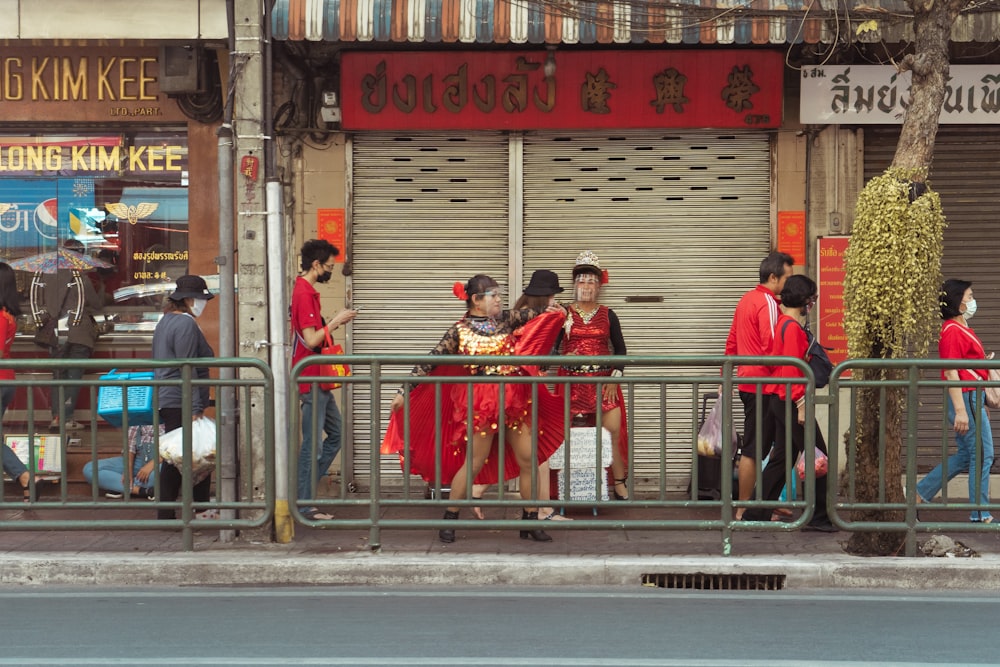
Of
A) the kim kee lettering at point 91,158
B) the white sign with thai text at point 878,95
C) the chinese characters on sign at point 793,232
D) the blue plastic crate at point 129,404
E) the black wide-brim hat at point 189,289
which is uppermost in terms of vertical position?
the white sign with thai text at point 878,95

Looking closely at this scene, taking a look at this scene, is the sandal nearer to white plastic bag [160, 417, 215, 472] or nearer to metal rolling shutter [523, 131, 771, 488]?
white plastic bag [160, 417, 215, 472]

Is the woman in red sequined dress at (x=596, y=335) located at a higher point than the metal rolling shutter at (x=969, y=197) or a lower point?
lower

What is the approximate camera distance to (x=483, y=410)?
821cm

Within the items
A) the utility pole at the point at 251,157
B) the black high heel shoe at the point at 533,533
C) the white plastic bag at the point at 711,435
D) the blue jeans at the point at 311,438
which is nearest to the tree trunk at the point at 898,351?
the white plastic bag at the point at 711,435

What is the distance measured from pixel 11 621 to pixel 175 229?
5102 mm

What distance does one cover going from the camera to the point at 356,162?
431 inches

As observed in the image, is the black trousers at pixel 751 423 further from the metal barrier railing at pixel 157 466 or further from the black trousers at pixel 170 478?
the black trousers at pixel 170 478

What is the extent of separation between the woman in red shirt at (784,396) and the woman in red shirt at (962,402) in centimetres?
76

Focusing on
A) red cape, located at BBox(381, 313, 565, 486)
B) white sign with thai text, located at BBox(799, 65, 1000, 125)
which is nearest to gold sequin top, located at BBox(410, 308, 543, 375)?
red cape, located at BBox(381, 313, 565, 486)

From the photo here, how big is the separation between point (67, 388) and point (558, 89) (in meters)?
4.81

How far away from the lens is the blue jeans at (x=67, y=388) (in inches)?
320

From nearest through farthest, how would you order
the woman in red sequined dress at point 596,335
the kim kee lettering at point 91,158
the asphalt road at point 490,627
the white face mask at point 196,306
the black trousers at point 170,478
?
the asphalt road at point 490,627 → the black trousers at point 170,478 → the white face mask at point 196,306 → the woman in red sequined dress at point 596,335 → the kim kee lettering at point 91,158

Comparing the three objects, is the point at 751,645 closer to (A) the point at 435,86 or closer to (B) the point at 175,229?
(A) the point at 435,86

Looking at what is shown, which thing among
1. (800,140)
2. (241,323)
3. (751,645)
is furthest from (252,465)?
(800,140)
